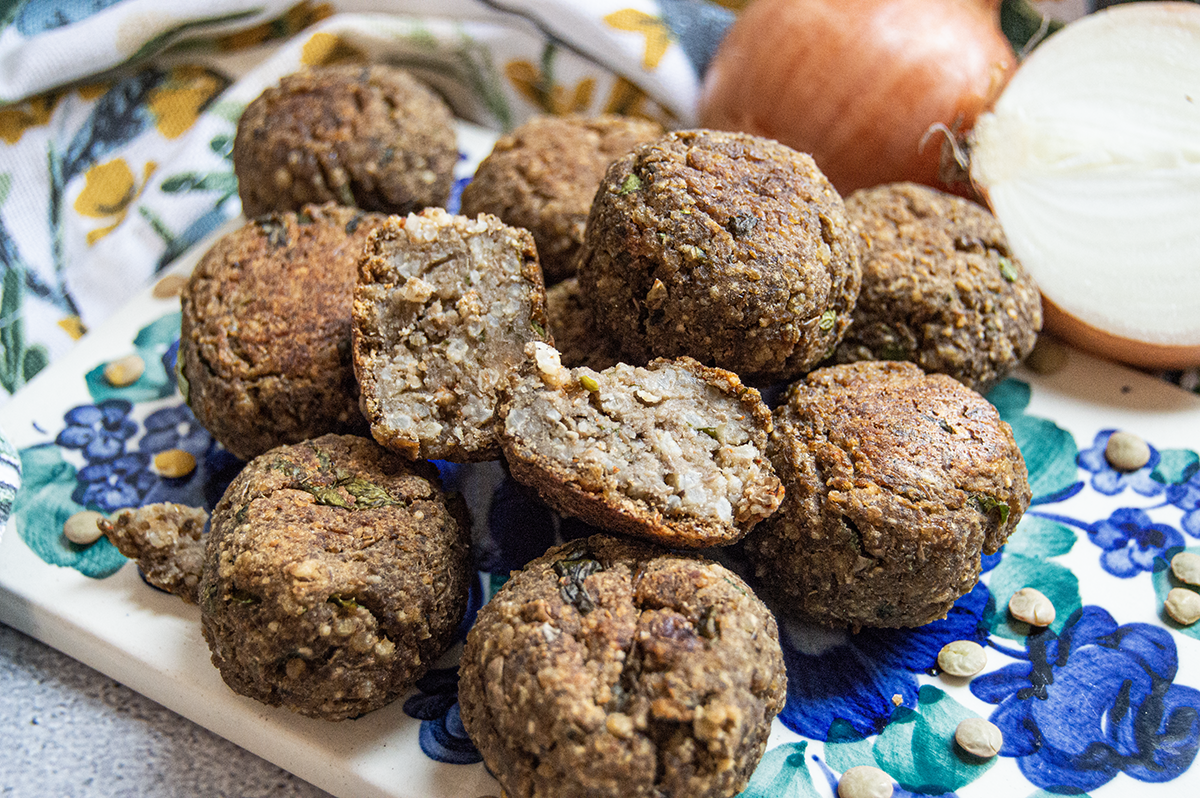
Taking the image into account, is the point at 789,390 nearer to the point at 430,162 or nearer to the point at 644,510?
the point at 644,510

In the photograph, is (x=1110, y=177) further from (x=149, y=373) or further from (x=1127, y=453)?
(x=149, y=373)

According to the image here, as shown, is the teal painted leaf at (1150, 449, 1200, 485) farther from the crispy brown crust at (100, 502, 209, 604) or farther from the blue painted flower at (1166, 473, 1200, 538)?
the crispy brown crust at (100, 502, 209, 604)

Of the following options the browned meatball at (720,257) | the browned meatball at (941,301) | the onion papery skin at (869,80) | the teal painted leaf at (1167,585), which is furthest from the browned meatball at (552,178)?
the teal painted leaf at (1167,585)

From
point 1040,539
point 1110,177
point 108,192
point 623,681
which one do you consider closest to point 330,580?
point 623,681

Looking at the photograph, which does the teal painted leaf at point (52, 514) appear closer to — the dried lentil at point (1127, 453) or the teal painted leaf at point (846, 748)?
the teal painted leaf at point (846, 748)

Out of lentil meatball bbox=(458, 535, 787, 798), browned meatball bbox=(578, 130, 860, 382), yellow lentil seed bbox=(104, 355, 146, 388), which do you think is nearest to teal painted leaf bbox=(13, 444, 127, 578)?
yellow lentil seed bbox=(104, 355, 146, 388)

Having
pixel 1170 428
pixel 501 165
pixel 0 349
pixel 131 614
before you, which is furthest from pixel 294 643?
pixel 1170 428
